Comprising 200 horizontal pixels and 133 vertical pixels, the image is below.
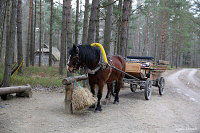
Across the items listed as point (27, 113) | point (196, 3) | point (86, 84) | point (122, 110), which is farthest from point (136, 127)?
point (196, 3)

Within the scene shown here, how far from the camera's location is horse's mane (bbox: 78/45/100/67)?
5566 millimetres

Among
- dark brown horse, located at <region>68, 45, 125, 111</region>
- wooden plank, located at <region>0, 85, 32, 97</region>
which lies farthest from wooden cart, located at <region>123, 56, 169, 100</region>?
wooden plank, located at <region>0, 85, 32, 97</region>

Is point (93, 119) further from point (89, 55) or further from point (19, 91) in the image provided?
point (19, 91)

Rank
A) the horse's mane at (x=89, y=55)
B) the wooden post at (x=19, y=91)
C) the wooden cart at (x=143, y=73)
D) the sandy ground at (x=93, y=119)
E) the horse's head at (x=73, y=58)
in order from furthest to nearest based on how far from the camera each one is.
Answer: the wooden cart at (x=143, y=73) → the wooden post at (x=19, y=91) → the horse's mane at (x=89, y=55) → the horse's head at (x=73, y=58) → the sandy ground at (x=93, y=119)

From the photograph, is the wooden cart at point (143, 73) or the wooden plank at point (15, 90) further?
the wooden cart at point (143, 73)

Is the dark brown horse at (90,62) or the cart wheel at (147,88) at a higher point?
the dark brown horse at (90,62)

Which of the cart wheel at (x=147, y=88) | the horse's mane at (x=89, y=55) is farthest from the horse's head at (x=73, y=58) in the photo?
the cart wheel at (x=147, y=88)

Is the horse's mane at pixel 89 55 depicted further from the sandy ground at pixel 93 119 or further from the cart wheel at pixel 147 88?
the cart wheel at pixel 147 88

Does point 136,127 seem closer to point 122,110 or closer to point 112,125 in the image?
point 112,125

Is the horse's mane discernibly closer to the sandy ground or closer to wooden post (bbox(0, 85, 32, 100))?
the sandy ground

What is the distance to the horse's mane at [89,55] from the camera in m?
5.57

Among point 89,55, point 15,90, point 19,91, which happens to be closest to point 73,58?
point 89,55

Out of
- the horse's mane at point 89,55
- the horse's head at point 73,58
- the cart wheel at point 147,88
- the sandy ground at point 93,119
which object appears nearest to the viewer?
the sandy ground at point 93,119

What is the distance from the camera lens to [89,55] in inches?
225
